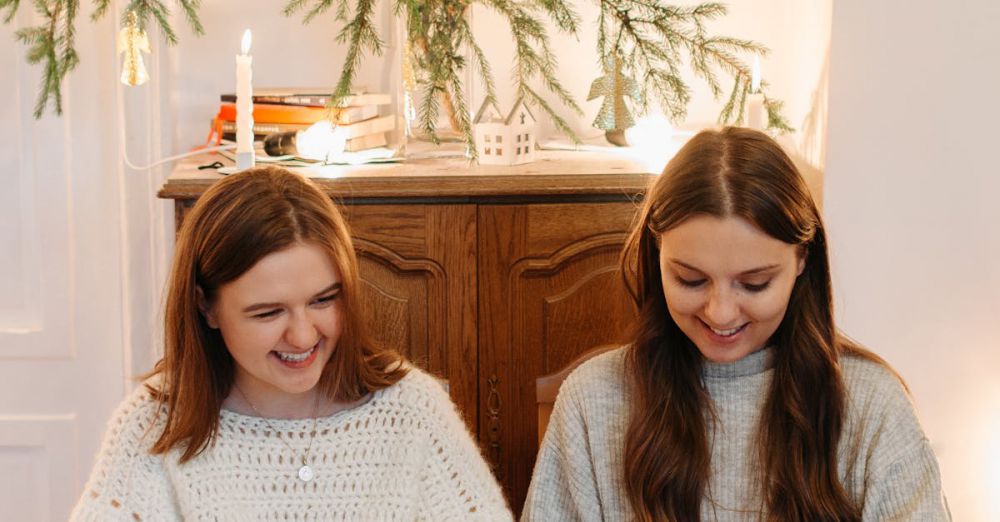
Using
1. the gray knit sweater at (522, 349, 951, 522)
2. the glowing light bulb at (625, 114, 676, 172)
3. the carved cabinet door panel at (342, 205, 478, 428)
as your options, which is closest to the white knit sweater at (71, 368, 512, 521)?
the gray knit sweater at (522, 349, 951, 522)

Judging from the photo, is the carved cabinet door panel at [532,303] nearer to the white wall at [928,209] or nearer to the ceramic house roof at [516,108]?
the ceramic house roof at [516,108]

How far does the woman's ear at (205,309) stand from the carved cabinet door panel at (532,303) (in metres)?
0.75

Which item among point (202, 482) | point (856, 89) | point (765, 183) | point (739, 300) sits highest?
point (856, 89)

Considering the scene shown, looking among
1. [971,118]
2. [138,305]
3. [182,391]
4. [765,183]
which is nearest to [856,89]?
[971,118]

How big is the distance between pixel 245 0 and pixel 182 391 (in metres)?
1.43

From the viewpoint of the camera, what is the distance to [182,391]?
1.70 meters

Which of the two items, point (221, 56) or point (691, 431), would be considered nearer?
point (691, 431)

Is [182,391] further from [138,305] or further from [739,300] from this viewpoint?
[138,305]

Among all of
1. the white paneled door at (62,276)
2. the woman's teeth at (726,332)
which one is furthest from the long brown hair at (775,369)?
the white paneled door at (62,276)

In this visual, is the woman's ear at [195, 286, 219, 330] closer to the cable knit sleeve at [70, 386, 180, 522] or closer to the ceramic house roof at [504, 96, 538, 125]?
the cable knit sleeve at [70, 386, 180, 522]

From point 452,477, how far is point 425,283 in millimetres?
701

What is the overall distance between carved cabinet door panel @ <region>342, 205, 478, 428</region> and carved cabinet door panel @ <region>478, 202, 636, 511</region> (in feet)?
0.09

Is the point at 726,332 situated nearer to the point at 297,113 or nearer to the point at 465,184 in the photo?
the point at 465,184

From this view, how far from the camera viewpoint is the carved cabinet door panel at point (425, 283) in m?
2.35
